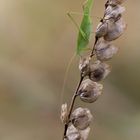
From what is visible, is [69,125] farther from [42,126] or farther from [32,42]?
[32,42]

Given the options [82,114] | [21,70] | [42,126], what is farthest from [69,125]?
[21,70]

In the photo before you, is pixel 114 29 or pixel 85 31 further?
pixel 85 31

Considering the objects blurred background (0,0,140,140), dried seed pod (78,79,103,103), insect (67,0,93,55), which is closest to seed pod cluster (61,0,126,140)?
dried seed pod (78,79,103,103)

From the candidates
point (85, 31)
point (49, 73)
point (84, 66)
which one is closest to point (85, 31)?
point (85, 31)

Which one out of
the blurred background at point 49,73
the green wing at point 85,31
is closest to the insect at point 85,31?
the green wing at point 85,31

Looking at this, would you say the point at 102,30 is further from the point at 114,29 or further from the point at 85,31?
the point at 85,31

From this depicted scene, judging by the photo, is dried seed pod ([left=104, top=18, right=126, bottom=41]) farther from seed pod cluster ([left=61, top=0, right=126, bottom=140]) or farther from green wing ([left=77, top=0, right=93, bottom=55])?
green wing ([left=77, top=0, right=93, bottom=55])

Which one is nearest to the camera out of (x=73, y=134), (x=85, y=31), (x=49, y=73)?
(x=73, y=134)
